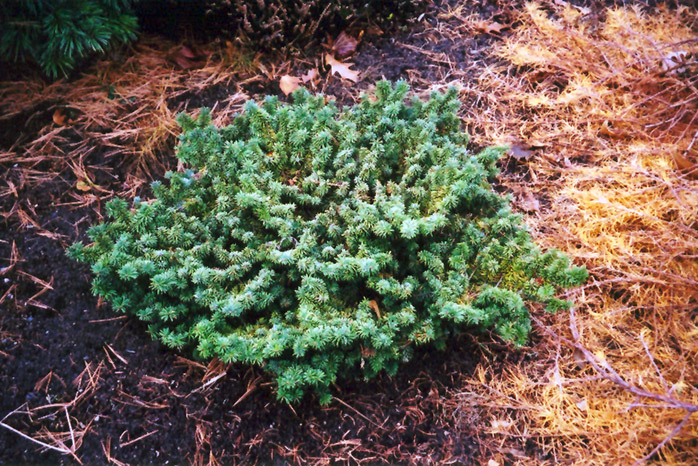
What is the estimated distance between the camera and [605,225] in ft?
8.08

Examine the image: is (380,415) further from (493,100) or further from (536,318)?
(493,100)

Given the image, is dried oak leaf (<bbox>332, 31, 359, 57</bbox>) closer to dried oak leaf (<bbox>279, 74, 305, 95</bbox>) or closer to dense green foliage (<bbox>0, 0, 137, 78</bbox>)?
dried oak leaf (<bbox>279, 74, 305, 95</bbox>)

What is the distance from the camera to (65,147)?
2678 millimetres

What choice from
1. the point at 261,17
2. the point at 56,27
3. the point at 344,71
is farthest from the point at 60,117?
the point at 344,71

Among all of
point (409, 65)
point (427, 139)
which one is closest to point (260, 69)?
point (409, 65)

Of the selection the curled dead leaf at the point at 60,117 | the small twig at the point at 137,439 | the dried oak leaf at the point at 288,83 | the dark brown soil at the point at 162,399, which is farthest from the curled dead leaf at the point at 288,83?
the small twig at the point at 137,439

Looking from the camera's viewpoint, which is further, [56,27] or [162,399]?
[56,27]

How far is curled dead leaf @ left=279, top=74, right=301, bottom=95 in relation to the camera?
2889mm

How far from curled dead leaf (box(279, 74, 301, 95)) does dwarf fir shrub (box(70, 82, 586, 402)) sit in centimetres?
83

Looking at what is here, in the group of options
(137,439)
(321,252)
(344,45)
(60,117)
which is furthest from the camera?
(344,45)

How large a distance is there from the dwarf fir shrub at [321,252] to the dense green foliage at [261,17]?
1113mm

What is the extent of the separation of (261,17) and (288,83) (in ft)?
1.48

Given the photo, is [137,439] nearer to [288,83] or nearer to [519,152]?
[288,83]

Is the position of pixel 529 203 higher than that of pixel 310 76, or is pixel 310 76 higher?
pixel 310 76
